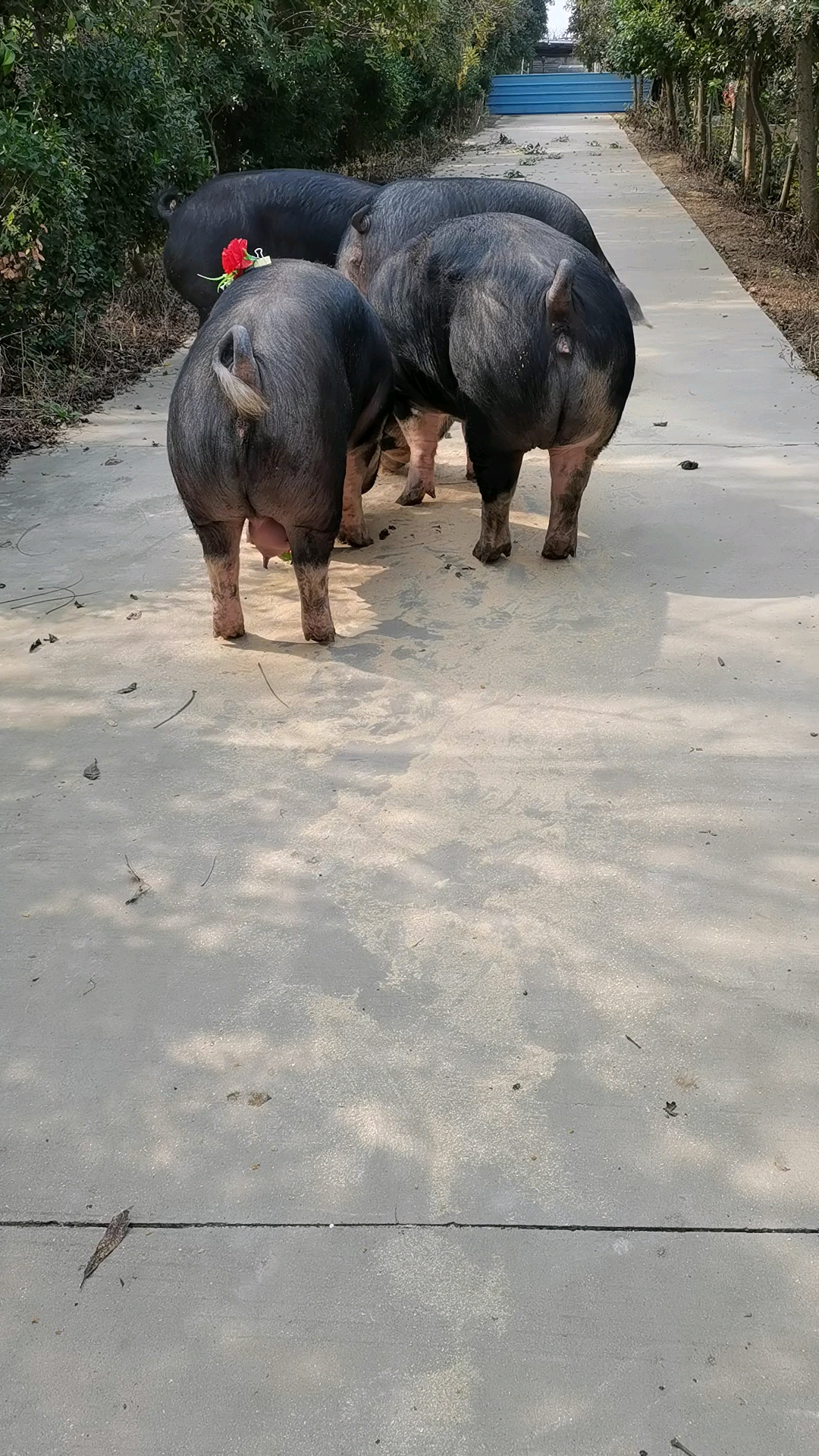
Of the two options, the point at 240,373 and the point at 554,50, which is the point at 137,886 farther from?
the point at 554,50

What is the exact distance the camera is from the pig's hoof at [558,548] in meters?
4.67

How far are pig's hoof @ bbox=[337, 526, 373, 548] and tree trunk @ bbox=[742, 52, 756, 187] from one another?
1022 cm

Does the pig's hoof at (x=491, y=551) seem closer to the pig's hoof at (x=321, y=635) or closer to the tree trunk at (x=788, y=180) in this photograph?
the pig's hoof at (x=321, y=635)

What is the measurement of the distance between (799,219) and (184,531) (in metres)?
8.58

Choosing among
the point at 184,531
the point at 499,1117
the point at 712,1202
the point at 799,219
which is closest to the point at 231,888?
the point at 499,1117

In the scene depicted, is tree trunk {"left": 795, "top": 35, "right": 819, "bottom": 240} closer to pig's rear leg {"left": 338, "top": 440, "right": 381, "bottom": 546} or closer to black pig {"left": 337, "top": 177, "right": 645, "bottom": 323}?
black pig {"left": 337, "top": 177, "right": 645, "bottom": 323}

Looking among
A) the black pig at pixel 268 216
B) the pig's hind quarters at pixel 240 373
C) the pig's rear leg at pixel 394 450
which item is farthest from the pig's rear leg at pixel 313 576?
the black pig at pixel 268 216

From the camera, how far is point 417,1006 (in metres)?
2.57

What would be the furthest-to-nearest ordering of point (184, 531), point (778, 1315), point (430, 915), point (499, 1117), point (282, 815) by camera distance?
point (184, 531) < point (282, 815) < point (430, 915) < point (499, 1117) < point (778, 1315)

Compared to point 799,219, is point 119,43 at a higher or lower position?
higher

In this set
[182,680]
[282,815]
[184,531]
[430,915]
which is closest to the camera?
[430,915]

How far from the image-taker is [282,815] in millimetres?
3217

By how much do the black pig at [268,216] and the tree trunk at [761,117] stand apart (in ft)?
25.5

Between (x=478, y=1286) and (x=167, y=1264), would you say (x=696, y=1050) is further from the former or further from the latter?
(x=167, y=1264)
